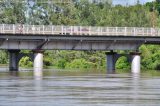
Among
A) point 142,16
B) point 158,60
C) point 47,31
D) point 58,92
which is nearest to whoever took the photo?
point 58,92

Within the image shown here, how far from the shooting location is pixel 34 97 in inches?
1938

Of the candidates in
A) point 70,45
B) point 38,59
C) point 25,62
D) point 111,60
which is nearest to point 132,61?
point 111,60

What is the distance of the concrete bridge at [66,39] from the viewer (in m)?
106

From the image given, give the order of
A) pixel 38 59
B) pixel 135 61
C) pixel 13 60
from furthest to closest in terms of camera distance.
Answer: pixel 135 61 < pixel 13 60 < pixel 38 59

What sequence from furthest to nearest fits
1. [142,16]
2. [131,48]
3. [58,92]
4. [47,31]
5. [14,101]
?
[142,16]
[131,48]
[47,31]
[58,92]
[14,101]

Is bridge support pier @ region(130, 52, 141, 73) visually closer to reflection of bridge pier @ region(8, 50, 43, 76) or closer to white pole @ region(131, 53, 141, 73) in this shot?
white pole @ region(131, 53, 141, 73)

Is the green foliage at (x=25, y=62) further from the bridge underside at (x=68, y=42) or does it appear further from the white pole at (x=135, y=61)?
the white pole at (x=135, y=61)

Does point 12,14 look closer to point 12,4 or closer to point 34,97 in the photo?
point 12,4

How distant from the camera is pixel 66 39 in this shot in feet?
355

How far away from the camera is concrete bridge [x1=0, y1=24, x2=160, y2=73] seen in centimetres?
10613

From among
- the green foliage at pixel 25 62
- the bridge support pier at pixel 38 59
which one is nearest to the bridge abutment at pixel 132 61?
the bridge support pier at pixel 38 59

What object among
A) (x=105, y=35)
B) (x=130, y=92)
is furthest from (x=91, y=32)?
(x=130, y=92)

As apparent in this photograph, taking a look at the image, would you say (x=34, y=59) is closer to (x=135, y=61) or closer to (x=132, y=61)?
(x=132, y=61)

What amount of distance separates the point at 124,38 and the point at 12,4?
210ft
